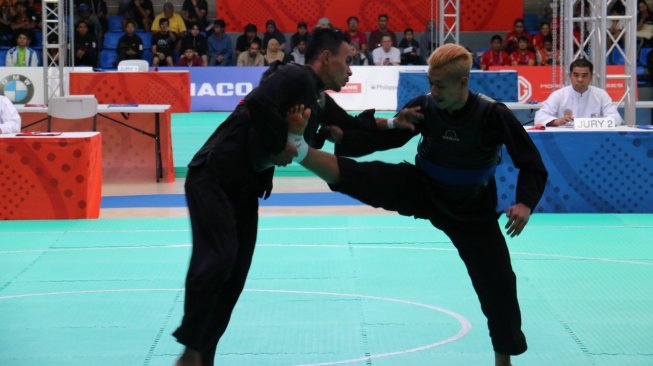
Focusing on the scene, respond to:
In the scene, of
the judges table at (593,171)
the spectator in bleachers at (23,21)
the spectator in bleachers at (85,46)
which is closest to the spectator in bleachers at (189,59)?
the spectator in bleachers at (85,46)

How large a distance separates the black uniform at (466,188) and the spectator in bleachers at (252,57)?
20914 mm

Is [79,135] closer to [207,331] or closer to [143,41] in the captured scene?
[207,331]

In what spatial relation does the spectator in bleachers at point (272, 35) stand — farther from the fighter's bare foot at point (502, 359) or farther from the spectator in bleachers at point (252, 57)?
the fighter's bare foot at point (502, 359)

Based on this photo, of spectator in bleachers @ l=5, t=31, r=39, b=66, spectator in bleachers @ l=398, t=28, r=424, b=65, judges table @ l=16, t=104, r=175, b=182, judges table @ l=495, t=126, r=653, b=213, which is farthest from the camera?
spectator in bleachers @ l=398, t=28, r=424, b=65

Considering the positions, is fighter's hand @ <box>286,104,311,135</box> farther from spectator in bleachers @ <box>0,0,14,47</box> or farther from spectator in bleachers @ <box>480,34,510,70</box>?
spectator in bleachers @ <box>0,0,14,47</box>

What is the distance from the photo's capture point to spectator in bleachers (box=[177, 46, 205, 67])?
1041 inches

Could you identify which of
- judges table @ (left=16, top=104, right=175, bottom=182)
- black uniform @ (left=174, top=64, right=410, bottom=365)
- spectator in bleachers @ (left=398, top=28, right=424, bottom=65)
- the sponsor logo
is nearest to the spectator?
the sponsor logo

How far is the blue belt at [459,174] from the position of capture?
18.4 ft

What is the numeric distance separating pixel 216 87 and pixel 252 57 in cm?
138

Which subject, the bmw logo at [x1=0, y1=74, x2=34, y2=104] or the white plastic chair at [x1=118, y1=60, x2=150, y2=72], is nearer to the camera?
the bmw logo at [x1=0, y1=74, x2=34, y2=104]

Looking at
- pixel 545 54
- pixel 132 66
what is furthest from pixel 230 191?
pixel 545 54

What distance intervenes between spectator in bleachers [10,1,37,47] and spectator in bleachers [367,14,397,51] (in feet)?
27.3

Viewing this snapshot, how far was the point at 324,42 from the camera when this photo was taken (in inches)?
212

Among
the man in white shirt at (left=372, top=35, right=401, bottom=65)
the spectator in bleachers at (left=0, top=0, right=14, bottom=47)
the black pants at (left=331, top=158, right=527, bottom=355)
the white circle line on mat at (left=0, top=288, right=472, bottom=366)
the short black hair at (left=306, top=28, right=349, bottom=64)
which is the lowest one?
the white circle line on mat at (left=0, top=288, right=472, bottom=366)
